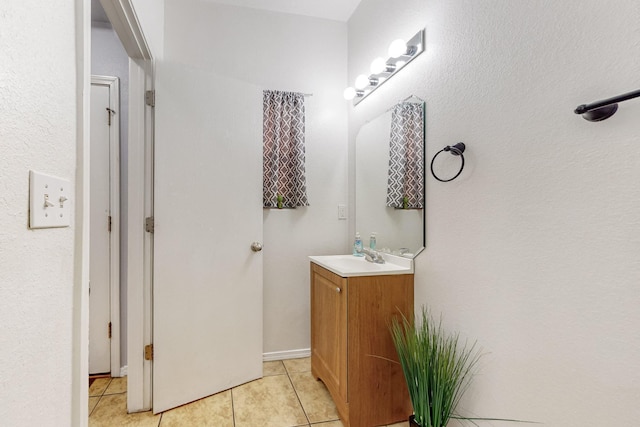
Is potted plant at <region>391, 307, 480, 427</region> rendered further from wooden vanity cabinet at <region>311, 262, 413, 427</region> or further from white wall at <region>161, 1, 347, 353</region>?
white wall at <region>161, 1, 347, 353</region>

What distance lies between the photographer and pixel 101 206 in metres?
2.09

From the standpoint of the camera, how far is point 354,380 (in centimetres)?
155

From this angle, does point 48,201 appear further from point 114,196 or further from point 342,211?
point 342,211

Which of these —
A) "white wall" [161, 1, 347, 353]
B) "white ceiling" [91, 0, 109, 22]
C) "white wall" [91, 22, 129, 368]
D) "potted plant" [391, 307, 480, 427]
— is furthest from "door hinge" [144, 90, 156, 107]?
"potted plant" [391, 307, 480, 427]

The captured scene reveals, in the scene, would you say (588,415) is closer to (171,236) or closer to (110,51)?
(171,236)

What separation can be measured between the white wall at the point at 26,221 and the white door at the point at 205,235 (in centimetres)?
103

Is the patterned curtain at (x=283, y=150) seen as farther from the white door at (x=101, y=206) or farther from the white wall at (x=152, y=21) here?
the white door at (x=101, y=206)

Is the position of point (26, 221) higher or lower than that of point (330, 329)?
higher

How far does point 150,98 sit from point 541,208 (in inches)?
76.5

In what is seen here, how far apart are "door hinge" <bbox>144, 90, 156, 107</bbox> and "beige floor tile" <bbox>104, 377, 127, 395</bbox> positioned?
5.69ft

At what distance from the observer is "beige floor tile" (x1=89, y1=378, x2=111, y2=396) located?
195cm

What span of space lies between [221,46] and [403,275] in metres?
2.01

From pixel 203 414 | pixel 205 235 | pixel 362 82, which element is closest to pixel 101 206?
pixel 205 235

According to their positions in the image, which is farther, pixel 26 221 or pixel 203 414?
pixel 203 414
